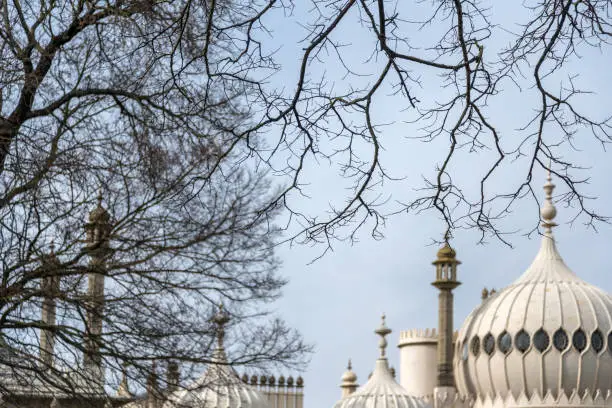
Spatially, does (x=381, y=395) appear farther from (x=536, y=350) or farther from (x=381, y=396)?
(x=536, y=350)

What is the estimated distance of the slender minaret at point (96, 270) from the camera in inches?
569

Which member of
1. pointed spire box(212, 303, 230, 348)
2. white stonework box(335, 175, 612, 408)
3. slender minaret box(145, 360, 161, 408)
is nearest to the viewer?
slender minaret box(145, 360, 161, 408)

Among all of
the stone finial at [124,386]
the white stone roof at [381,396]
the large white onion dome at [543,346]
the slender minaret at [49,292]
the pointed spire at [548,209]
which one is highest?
the pointed spire at [548,209]

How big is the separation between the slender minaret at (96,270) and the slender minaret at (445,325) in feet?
143

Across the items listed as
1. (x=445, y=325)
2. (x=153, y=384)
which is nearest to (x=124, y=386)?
(x=153, y=384)

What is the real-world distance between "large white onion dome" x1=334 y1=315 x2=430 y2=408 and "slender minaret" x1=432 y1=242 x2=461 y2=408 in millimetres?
2913

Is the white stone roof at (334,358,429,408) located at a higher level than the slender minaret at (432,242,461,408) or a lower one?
lower

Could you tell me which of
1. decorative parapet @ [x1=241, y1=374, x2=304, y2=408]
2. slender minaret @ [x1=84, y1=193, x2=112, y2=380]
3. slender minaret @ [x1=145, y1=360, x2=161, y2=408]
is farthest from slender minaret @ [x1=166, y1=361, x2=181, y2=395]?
decorative parapet @ [x1=241, y1=374, x2=304, y2=408]

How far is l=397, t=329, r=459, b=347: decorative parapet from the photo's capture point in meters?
61.6

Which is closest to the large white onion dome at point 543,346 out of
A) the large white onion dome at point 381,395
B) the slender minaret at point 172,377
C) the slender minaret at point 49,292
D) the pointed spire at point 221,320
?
the large white onion dome at point 381,395

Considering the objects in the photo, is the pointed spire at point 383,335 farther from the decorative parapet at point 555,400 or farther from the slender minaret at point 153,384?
the slender minaret at point 153,384

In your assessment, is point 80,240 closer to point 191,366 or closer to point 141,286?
point 141,286

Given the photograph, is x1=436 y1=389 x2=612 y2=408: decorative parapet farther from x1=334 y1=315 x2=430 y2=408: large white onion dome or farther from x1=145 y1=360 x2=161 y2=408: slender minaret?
x1=145 y1=360 x2=161 y2=408: slender minaret

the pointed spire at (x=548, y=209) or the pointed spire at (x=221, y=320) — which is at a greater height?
the pointed spire at (x=548, y=209)
